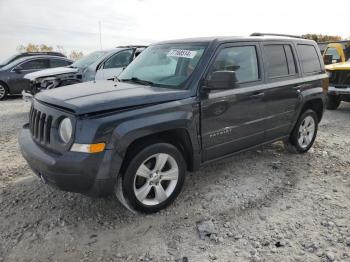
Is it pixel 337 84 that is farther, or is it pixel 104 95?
pixel 337 84

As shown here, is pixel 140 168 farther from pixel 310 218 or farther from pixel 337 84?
pixel 337 84

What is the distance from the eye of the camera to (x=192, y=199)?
152 inches

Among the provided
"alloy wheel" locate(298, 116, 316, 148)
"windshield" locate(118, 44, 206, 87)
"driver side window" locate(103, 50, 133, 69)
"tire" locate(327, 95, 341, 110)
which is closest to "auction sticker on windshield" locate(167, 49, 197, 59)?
"windshield" locate(118, 44, 206, 87)

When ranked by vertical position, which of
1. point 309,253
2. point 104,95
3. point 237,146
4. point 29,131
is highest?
point 104,95

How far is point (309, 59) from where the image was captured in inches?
205

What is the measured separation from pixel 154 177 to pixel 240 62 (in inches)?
70.0

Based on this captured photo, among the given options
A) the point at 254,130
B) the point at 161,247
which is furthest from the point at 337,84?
the point at 161,247

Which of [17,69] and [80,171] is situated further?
[17,69]

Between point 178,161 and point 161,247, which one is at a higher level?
point 178,161

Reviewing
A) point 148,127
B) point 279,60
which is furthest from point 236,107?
point 148,127

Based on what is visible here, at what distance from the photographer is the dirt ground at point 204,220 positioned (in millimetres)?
2943

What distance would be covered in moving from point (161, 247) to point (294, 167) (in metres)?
2.70

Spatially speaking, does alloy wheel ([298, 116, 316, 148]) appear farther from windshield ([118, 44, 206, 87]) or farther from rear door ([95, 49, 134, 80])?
rear door ([95, 49, 134, 80])

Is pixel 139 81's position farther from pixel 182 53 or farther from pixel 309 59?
pixel 309 59
